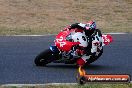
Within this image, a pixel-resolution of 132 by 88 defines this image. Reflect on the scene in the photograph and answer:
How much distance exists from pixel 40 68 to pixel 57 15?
9.55 meters

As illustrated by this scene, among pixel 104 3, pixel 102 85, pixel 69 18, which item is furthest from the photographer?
pixel 104 3

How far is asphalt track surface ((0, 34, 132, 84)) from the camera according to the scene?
1159 cm

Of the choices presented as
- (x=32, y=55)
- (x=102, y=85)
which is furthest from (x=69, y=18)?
(x=102, y=85)

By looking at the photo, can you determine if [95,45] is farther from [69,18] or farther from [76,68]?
[69,18]

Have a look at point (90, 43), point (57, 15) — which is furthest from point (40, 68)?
point (57, 15)

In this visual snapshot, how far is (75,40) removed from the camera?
1248cm

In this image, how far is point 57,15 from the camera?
22.1 meters

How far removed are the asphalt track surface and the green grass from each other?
1892mm

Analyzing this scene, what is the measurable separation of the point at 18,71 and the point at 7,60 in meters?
1.31

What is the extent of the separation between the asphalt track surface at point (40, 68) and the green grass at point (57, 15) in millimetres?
1892

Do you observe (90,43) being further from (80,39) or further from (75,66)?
(75,66)

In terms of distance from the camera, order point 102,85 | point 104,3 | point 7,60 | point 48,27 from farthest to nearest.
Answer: point 104,3 < point 48,27 < point 7,60 < point 102,85

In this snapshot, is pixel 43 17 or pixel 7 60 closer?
pixel 7 60

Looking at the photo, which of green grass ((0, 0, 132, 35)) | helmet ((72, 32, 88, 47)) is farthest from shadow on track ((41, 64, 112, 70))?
green grass ((0, 0, 132, 35))
